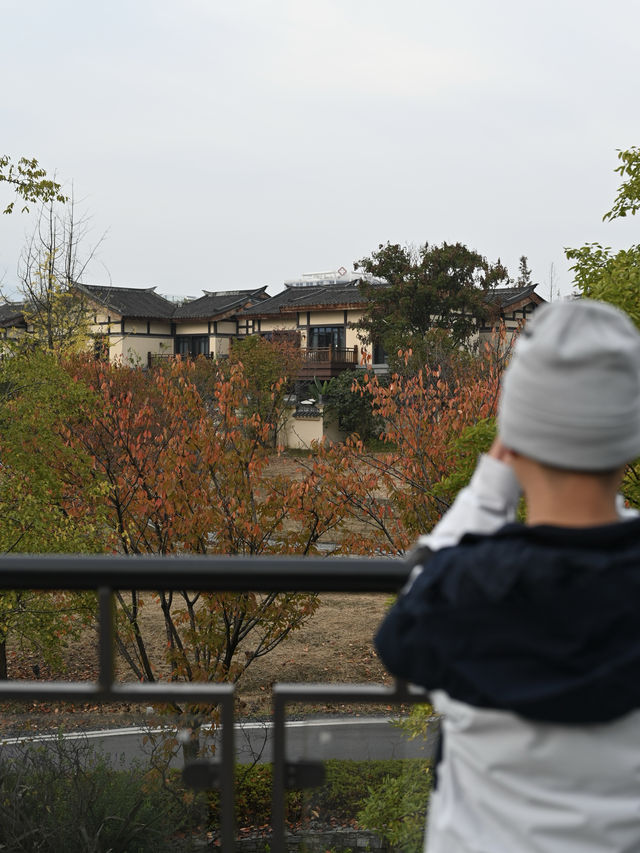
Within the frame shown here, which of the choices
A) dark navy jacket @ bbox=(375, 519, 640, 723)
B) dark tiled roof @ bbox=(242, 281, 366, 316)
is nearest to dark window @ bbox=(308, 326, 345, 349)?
dark tiled roof @ bbox=(242, 281, 366, 316)

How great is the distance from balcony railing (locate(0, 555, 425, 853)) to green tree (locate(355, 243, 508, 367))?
26.4 meters

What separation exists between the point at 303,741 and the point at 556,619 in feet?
2.86

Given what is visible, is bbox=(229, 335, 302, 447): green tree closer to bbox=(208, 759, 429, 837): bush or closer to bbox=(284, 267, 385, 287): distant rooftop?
bbox=(284, 267, 385, 287): distant rooftop

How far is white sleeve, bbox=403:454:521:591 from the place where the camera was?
3.84ft

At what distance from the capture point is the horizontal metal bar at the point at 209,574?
1626mm

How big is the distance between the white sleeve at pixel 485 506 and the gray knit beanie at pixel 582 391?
10cm

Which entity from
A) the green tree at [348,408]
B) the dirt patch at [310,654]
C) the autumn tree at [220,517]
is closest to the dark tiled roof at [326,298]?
the green tree at [348,408]

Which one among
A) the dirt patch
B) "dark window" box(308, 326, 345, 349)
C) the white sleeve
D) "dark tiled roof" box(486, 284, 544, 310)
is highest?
"dark tiled roof" box(486, 284, 544, 310)

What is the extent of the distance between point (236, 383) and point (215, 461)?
112 centimetres

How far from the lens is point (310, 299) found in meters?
36.6

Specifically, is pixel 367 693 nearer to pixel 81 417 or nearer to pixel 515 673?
pixel 515 673

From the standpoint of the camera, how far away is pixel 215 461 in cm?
764

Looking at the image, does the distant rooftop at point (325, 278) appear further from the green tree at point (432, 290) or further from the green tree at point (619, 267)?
the green tree at point (619, 267)

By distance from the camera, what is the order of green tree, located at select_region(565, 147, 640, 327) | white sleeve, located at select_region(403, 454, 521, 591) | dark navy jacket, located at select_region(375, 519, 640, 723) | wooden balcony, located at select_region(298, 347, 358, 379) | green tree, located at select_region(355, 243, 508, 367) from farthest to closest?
1. wooden balcony, located at select_region(298, 347, 358, 379)
2. green tree, located at select_region(355, 243, 508, 367)
3. green tree, located at select_region(565, 147, 640, 327)
4. white sleeve, located at select_region(403, 454, 521, 591)
5. dark navy jacket, located at select_region(375, 519, 640, 723)
